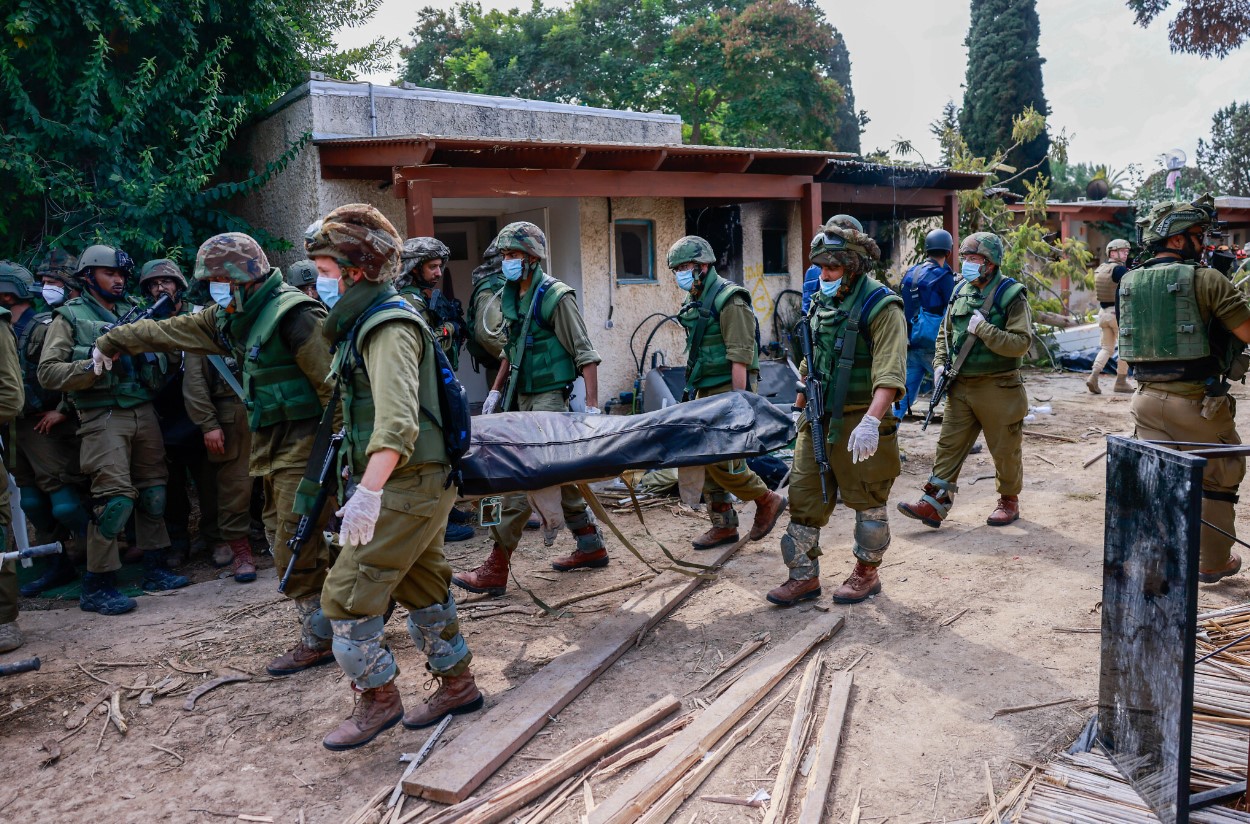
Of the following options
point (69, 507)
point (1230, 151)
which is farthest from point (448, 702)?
point (1230, 151)

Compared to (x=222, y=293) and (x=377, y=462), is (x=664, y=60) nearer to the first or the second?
(x=222, y=293)

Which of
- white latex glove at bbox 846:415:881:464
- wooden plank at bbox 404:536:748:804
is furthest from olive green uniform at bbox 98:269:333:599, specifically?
white latex glove at bbox 846:415:881:464

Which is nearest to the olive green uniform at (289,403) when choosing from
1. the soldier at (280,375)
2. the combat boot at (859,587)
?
the soldier at (280,375)

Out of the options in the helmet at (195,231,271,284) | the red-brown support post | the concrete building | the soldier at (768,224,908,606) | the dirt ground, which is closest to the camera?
the dirt ground

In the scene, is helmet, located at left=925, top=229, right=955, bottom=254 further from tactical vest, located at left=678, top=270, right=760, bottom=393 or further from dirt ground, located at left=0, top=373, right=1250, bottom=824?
tactical vest, located at left=678, top=270, right=760, bottom=393

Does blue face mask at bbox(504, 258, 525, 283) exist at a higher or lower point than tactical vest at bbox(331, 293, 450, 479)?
higher

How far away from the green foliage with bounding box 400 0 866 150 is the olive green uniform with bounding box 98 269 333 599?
24.9 meters

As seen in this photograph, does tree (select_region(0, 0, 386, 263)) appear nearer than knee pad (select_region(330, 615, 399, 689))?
No

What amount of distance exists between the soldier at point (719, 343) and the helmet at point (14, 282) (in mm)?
4009

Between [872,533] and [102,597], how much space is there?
4.40 metres

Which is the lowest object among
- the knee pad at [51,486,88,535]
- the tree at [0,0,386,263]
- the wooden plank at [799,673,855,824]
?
the wooden plank at [799,673,855,824]

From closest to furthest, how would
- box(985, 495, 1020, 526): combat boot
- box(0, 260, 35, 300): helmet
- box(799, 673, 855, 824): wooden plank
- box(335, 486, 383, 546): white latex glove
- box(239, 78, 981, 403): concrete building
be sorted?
box(799, 673, 855, 824): wooden plank, box(335, 486, 383, 546): white latex glove, box(0, 260, 35, 300): helmet, box(985, 495, 1020, 526): combat boot, box(239, 78, 981, 403): concrete building

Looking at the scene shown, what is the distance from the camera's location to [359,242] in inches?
135

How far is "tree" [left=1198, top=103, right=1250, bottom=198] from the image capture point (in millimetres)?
29828
